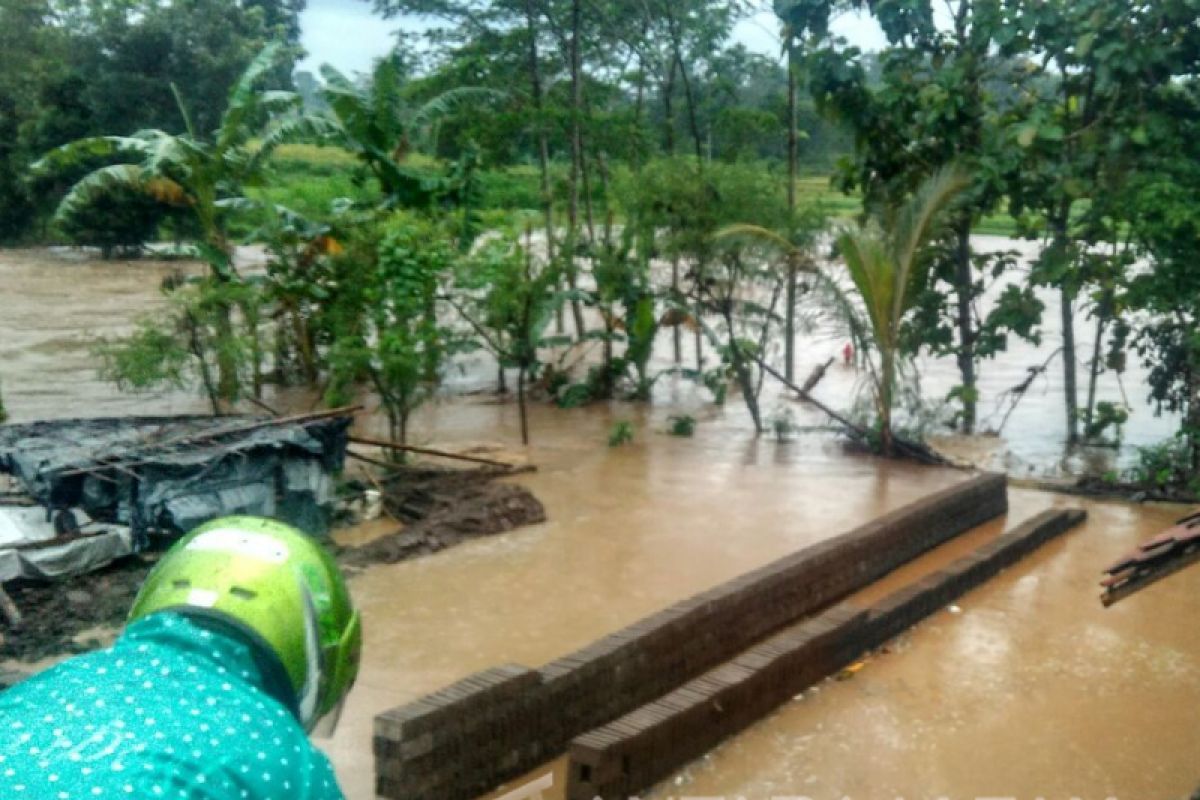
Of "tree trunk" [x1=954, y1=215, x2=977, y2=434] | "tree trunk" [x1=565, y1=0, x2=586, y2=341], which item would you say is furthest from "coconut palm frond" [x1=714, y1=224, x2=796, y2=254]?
"tree trunk" [x1=565, y1=0, x2=586, y2=341]

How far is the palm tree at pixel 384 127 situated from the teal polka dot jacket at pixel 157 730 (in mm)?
13133

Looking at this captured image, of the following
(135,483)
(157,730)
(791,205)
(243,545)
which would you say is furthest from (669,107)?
(157,730)

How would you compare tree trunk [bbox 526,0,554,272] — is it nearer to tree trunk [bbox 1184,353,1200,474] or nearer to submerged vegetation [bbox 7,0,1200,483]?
submerged vegetation [bbox 7,0,1200,483]

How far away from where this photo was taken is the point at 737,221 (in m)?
14.0

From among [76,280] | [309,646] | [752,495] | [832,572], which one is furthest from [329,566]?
[76,280]

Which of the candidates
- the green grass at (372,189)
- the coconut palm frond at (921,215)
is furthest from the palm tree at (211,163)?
the coconut palm frond at (921,215)

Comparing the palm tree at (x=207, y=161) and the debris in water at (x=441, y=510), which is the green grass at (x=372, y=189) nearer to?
the palm tree at (x=207, y=161)

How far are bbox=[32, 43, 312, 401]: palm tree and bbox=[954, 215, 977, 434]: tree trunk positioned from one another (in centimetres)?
671

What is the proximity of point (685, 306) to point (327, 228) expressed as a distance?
382 cm

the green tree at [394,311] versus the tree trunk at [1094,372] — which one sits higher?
the green tree at [394,311]

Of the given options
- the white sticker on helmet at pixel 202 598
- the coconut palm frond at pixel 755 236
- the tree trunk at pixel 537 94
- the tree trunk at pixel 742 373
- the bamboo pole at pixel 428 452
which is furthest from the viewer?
the tree trunk at pixel 537 94

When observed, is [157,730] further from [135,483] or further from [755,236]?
[755,236]

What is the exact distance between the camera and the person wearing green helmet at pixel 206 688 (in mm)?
1222

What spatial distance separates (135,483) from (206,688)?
772cm
